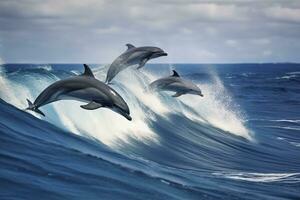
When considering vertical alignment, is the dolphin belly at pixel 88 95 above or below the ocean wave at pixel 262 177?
below

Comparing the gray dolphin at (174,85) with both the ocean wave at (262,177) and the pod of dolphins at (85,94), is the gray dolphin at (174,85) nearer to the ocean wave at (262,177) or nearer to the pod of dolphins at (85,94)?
the ocean wave at (262,177)

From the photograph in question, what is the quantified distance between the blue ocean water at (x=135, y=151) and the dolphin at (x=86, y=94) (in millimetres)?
1364

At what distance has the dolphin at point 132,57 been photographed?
14.0 metres

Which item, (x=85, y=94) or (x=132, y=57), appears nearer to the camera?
(x=85, y=94)

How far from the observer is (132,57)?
1453 centimetres

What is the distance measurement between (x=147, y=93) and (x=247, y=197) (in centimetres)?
1812

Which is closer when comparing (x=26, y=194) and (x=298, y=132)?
(x=26, y=194)

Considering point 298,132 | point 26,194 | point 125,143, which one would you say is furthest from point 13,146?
point 298,132

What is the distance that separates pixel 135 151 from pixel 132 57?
167 inches

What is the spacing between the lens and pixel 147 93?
30.2 meters

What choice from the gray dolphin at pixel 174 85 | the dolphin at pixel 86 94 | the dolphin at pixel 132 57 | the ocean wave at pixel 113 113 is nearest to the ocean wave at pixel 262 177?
the gray dolphin at pixel 174 85

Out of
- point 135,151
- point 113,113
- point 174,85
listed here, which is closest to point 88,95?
point 174,85

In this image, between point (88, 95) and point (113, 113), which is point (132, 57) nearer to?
point (88, 95)

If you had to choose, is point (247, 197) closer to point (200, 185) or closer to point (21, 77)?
point (200, 185)
